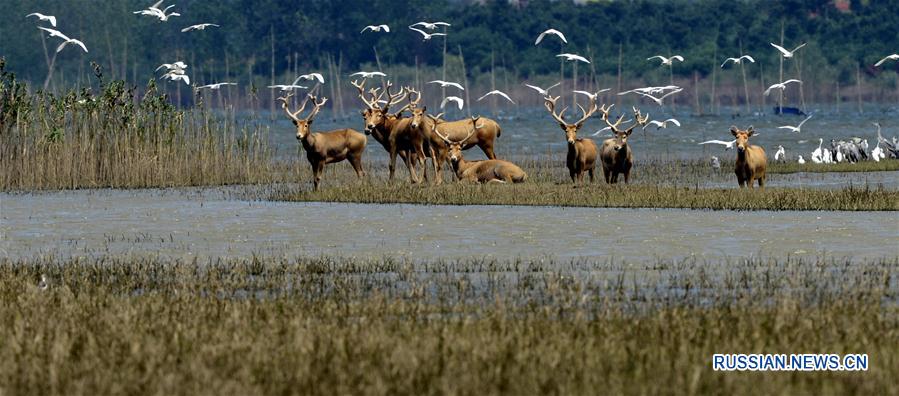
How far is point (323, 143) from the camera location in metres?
32.4

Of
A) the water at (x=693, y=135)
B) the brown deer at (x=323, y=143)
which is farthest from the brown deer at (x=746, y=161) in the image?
the water at (x=693, y=135)

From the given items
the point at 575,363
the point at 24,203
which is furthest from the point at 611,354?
the point at 24,203

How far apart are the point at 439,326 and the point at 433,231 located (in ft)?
30.9

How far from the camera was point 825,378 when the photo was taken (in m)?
9.67

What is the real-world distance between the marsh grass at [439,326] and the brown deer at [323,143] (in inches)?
595

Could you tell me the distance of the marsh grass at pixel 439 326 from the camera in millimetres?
9648

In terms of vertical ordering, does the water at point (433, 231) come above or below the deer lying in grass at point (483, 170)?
below

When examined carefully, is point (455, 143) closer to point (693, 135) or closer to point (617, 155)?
point (617, 155)

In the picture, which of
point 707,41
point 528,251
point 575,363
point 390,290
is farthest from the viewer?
point 707,41

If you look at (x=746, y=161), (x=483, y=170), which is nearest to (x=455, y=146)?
(x=483, y=170)

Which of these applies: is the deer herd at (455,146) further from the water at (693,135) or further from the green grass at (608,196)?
the water at (693,135)

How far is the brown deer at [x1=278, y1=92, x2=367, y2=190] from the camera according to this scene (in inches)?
1241

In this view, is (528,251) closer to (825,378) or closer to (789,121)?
(825,378)

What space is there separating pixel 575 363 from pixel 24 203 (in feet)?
63.5
